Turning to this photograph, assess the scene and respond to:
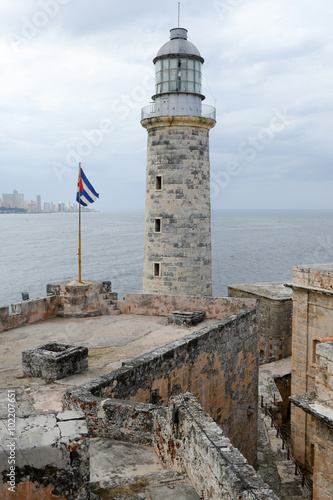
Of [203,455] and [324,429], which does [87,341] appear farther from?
[203,455]

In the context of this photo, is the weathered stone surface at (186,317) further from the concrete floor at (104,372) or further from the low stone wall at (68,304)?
the low stone wall at (68,304)

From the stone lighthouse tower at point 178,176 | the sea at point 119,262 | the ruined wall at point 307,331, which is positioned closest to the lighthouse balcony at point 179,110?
the stone lighthouse tower at point 178,176

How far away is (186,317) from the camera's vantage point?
1496cm

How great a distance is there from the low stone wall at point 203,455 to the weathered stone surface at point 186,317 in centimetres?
775

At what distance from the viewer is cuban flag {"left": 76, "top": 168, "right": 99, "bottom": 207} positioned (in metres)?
17.0

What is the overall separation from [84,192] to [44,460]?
13.6 metres

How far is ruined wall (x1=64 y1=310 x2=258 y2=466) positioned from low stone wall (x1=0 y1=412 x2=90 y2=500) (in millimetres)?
3015

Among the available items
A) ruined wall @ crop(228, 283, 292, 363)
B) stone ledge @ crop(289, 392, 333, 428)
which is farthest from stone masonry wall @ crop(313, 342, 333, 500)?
ruined wall @ crop(228, 283, 292, 363)

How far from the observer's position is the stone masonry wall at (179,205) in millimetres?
21406

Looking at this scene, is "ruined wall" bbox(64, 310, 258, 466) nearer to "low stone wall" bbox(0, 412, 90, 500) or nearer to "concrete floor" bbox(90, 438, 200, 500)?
"concrete floor" bbox(90, 438, 200, 500)

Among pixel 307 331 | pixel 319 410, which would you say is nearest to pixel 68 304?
pixel 307 331

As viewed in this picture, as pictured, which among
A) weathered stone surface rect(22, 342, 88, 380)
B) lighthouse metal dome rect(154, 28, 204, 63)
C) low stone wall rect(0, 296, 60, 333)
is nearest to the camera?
weathered stone surface rect(22, 342, 88, 380)

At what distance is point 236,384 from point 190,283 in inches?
327

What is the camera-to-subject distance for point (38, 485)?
442cm
